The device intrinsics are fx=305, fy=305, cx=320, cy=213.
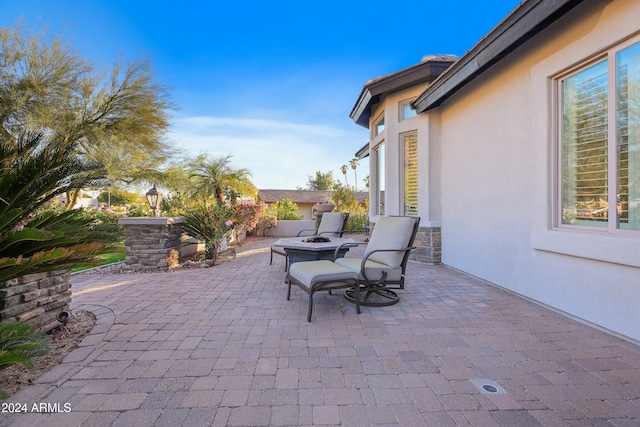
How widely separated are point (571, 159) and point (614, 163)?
2.05 ft

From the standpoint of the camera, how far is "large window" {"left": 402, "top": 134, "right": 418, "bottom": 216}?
708 cm

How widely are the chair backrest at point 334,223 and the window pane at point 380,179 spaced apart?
202 centimetres

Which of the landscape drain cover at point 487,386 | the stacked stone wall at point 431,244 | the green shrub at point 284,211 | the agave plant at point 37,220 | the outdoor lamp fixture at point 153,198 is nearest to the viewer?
the agave plant at point 37,220

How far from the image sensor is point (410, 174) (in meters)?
7.20

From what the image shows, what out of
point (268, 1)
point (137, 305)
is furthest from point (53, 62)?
point (137, 305)

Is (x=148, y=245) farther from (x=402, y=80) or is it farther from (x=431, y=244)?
(x=402, y=80)

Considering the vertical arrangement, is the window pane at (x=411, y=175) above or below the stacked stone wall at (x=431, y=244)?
above

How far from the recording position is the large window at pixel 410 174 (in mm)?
7080

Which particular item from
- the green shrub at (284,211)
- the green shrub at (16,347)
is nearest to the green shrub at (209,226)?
the green shrub at (16,347)

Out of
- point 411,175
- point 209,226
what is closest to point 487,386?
point 411,175

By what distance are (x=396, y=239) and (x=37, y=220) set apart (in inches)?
145

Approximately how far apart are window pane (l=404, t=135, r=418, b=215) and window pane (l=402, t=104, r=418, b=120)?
1.54 ft

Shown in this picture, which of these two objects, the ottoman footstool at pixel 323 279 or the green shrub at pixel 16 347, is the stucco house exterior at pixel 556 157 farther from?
the green shrub at pixel 16 347

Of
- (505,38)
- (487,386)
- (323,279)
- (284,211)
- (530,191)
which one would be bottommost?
(487,386)
